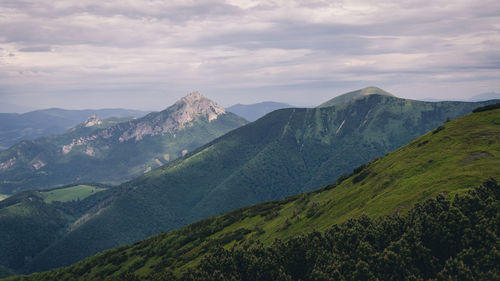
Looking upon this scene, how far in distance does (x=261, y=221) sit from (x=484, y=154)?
354 ft

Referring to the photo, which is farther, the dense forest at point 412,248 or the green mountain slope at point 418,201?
the green mountain slope at point 418,201

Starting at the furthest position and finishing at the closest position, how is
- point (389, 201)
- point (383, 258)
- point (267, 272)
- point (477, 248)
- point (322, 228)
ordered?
point (322, 228)
point (389, 201)
point (267, 272)
point (383, 258)
point (477, 248)

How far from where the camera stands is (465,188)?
74625 millimetres

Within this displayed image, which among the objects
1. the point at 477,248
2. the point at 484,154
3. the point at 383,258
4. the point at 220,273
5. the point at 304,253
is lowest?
the point at 220,273

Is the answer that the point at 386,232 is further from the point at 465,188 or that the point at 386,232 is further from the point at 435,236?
the point at 465,188

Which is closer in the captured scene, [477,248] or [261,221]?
[477,248]

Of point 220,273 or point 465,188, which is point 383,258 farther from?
point 220,273

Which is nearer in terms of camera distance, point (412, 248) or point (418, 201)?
point (412, 248)

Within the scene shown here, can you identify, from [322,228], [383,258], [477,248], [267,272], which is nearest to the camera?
[477,248]

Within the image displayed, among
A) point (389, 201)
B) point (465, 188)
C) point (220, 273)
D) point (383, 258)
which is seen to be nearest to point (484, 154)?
point (465, 188)

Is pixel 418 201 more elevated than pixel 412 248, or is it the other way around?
pixel 418 201

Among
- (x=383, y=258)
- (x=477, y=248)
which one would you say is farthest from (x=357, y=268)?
(x=477, y=248)

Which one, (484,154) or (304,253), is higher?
(484,154)

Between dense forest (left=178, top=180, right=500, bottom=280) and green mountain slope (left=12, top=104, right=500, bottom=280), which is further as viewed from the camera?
green mountain slope (left=12, top=104, right=500, bottom=280)
